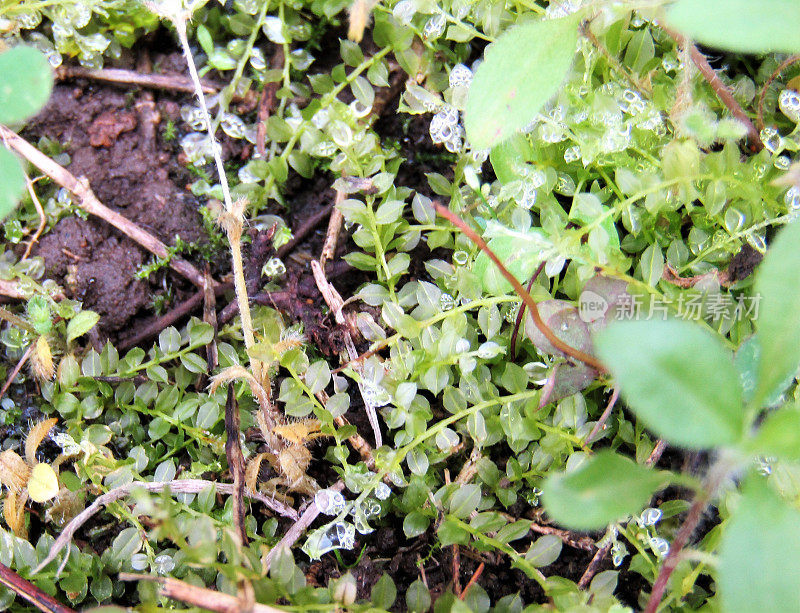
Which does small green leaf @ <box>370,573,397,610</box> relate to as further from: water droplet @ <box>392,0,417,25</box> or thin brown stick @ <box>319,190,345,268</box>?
water droplet @ <box>392,0,417,25</box>

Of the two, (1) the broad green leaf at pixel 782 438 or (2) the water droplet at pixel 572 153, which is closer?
(1) the broad green leaf at pixel 782 438

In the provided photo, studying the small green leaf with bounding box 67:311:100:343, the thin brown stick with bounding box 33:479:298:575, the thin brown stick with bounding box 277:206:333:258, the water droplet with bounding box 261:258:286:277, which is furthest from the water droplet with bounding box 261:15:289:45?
the thin brown stick with bounding box 33:479:298:575

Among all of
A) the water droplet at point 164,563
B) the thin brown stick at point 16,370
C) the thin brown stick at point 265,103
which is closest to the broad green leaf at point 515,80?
the thin brown stick at point 265,103

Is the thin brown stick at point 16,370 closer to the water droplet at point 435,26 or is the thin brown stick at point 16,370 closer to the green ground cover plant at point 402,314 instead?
the green ground cover plant at point 402,314

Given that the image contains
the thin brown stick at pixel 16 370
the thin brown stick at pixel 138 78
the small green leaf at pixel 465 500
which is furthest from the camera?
the thin brown stick at pixel 138 78

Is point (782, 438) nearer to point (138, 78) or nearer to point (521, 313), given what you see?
point (521, 313)

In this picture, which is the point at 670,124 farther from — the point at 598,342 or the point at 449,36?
the point at 598,342
